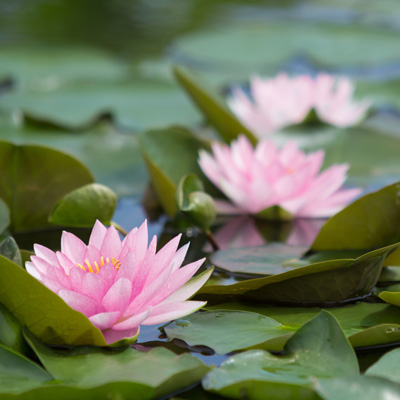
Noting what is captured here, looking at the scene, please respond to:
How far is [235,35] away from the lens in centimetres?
339

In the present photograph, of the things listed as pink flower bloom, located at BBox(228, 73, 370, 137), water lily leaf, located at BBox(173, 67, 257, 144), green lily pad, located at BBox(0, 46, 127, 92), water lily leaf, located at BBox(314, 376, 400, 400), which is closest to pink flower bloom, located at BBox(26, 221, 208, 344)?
water lily leaf, located at BBox(314, 376, 400, 400)

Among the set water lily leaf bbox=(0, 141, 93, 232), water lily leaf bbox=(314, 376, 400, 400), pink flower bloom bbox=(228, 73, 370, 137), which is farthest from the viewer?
pink flower bloom bbox=(228, 73, 370, 137)

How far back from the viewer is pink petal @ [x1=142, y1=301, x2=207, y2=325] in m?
0.94

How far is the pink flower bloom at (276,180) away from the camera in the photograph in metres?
1.45

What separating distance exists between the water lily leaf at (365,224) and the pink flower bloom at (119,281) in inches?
13.7

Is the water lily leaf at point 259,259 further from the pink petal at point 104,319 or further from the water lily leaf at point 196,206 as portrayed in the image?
the pink petal at point 104,319

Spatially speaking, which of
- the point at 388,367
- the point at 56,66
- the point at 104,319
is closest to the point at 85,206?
the point at 104,319

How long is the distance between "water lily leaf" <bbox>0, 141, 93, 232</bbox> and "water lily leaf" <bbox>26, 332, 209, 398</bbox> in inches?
22.0

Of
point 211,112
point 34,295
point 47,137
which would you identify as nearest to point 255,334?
point 34,295

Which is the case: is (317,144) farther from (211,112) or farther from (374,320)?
(374,320)

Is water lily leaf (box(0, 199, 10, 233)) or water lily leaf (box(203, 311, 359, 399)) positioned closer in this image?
water lily leaf (box(203, 311, 359, 399))

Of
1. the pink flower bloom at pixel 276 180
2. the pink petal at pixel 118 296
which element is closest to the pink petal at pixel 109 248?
the pink petal at pixel 118 296

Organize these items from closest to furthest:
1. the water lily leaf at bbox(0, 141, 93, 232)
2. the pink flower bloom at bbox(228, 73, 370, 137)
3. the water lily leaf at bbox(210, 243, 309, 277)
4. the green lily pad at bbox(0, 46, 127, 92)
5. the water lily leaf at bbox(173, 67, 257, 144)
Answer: the water lily leaf at bbox(210, 243, 309, 277) → the water lily leaf at bbox(0, 141, 93, 232) → the water lily leaf at bbox(173, 67, 257, 144) → the pink flower bloom at bbox(228, 73, 370, 137) → the green lily pad at bbox(0, 46, 127, 92)

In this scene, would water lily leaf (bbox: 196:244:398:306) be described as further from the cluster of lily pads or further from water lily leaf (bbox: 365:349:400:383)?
water lily leaf (bbox: 365:349:400:383)
